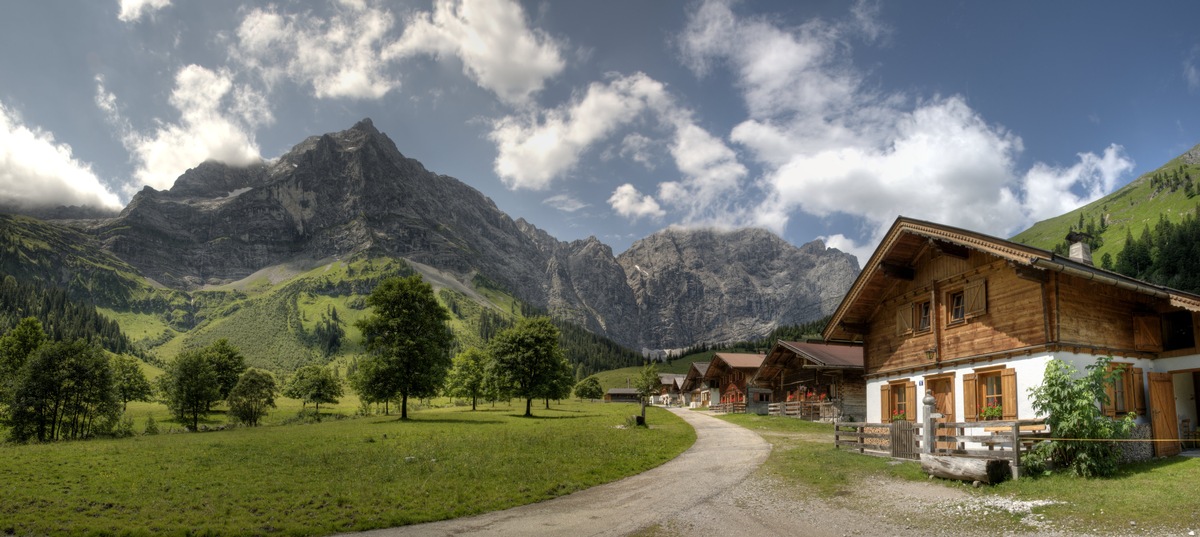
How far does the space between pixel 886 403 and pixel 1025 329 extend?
30.3 feet

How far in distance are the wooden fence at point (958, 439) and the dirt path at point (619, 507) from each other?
442 centimetres

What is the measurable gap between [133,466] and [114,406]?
3239 cm

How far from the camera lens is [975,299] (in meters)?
25.3

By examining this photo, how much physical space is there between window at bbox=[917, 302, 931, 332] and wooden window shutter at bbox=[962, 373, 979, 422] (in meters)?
3.53

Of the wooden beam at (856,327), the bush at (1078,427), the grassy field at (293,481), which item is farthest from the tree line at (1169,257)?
the grassy field at (293,481)

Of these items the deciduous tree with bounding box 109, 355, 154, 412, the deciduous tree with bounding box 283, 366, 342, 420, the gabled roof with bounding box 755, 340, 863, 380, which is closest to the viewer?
the gabled roof with bounding box 755, 340, 863, 380

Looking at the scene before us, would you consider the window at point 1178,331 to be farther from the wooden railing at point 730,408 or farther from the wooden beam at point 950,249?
the wooden railing at point 730,408

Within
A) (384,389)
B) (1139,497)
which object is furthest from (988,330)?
(384,389)

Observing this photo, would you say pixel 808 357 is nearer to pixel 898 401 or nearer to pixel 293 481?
pixel 898 401

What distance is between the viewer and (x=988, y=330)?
2441 cm

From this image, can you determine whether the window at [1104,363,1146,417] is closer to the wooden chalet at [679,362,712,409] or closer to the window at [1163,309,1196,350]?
the window at [1163,309,1196,350]

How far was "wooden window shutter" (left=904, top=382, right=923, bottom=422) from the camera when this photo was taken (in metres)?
28.1

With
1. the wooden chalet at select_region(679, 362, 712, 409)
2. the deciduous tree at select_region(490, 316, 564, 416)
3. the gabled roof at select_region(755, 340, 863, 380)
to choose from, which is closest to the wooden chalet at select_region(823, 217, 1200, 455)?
the gabled roof at select_region(755, 340, 863, 380)

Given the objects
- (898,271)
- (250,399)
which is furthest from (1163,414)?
(250,399)
